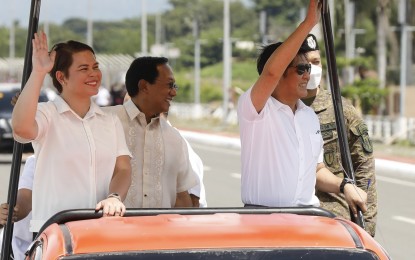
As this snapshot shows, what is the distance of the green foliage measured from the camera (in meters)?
37.3

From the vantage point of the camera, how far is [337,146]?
6902 mm

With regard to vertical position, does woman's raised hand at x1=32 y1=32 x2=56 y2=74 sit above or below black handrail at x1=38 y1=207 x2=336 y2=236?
above

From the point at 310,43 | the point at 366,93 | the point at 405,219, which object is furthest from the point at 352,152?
the point at 366,93

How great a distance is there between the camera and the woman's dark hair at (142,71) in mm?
6500

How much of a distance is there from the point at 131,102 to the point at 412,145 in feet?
93.7

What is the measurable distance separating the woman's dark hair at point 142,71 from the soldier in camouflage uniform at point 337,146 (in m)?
0.83

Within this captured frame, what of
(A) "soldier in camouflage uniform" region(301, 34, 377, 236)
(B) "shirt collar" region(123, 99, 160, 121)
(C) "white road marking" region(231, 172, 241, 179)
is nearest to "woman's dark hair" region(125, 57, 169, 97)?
(B) "shirt collar" region(123, 99, 160, 121)

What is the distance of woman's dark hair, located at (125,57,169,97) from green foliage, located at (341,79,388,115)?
30.6m

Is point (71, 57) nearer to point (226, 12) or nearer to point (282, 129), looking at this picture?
point (282, 129)

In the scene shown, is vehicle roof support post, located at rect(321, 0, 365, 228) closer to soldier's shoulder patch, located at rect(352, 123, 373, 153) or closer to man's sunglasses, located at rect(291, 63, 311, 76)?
man's sunglasses, located at rect(291, 63, 311, 76)

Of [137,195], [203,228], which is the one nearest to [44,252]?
[203,228]

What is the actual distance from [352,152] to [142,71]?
4.34ft

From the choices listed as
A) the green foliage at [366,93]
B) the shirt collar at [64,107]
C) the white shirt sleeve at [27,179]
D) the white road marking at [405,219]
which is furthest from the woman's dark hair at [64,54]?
the green foliage at [366,93]

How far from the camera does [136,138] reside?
251 inches
